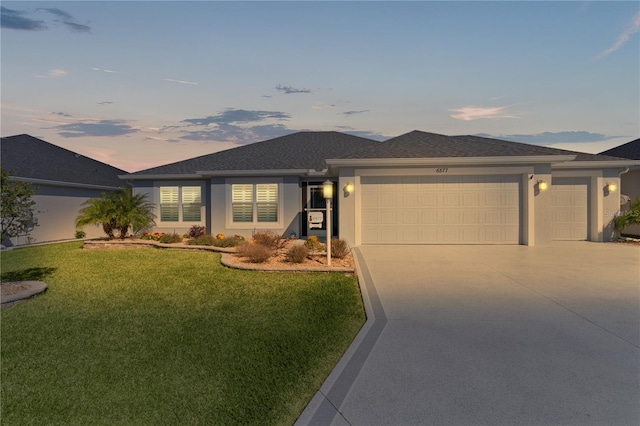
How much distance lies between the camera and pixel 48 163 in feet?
64.9

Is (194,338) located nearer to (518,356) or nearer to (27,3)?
(518,356)

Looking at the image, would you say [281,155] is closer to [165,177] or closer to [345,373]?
[165,177]

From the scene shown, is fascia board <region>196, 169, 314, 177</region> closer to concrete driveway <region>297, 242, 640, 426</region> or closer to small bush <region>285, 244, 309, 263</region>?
small bush <region>285, 244, 309, 263</region>

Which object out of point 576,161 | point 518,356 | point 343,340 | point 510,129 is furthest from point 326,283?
point 510,129

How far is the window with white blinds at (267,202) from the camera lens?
55.2 ft

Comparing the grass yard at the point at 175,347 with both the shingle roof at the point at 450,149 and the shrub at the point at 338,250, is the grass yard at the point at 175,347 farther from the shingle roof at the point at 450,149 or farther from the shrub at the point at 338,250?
the shingle roof at the point at 450,149

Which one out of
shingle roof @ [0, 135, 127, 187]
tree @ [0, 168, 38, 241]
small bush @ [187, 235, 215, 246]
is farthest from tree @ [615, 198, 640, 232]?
shingle roof @ [0, 135, 127, 187]

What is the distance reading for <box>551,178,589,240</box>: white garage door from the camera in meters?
15.0

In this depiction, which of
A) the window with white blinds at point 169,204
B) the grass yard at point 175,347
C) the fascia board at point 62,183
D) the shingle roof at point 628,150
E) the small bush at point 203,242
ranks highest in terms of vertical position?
the shingle roof at point 628,150

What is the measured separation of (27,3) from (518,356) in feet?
43.7

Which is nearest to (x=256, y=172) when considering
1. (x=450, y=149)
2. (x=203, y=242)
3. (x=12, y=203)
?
(x=203, y=242)

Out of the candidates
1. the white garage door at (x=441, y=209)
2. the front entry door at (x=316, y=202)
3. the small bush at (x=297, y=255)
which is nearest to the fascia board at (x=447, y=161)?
the white garage door at (x=441, y=209)

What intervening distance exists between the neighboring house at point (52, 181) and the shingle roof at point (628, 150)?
29611 millimetres

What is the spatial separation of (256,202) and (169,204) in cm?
475
